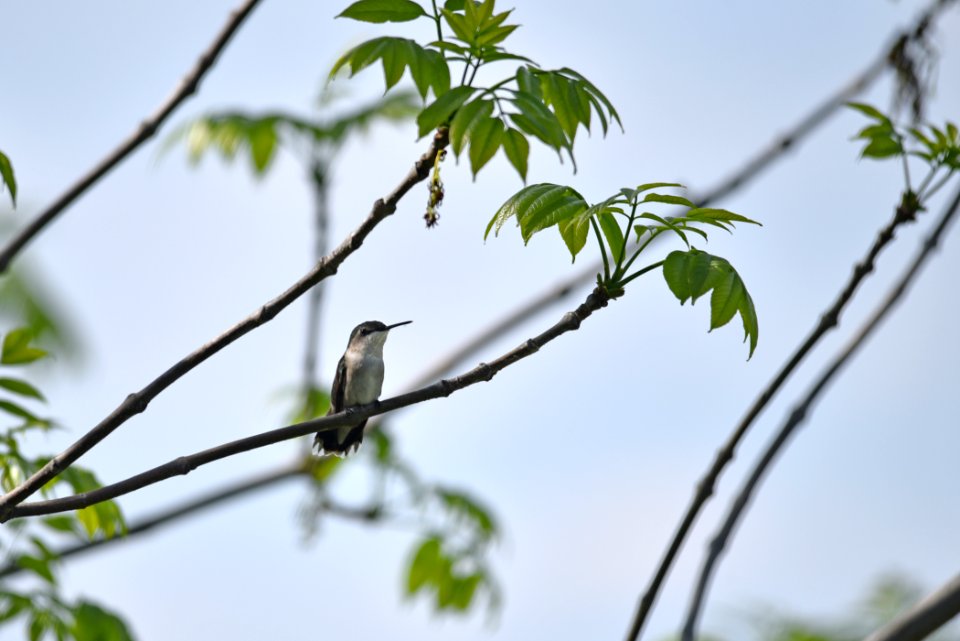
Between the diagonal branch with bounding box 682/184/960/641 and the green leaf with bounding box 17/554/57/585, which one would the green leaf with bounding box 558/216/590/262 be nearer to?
the diagonal branch with bounding box 682/184/960/641

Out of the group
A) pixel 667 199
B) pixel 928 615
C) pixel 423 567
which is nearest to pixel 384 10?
pixel 667 199

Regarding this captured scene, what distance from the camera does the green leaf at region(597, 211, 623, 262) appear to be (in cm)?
353

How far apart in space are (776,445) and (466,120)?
1.86 meters

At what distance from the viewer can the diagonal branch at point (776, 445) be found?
175 inches

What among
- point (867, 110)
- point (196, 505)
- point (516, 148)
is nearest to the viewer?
point (516, 148)

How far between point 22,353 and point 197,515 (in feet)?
12.1

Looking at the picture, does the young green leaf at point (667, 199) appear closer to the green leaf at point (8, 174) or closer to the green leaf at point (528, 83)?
the green leaf at point (528, 83)

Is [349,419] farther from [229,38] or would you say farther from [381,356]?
[381,356]

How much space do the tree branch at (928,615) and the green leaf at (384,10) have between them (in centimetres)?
238

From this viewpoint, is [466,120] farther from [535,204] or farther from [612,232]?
[612,232]

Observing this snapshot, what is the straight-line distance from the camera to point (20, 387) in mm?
4176

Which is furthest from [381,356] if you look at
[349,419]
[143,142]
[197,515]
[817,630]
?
[349,419]

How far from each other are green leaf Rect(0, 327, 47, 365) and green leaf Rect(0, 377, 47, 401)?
8cm

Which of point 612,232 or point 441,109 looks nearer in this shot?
point 441,109
